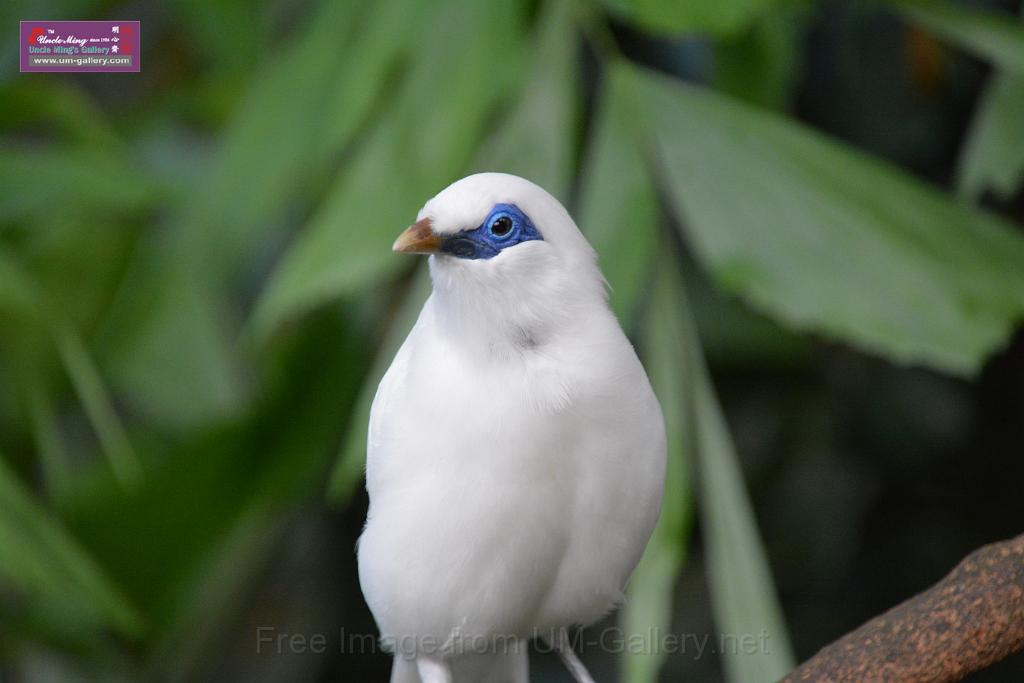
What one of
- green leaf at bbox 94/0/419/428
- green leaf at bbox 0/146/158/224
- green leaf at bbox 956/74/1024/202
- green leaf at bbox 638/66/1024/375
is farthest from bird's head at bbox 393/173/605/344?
green leaf at bbox 0/146/158/224

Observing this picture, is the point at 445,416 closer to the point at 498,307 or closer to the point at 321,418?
the point at 498,307

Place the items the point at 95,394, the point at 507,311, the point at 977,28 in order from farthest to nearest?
the point at 95,394 → the point at 977,28 → the point at 507,311

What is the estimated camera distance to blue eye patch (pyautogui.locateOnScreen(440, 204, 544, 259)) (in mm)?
1454

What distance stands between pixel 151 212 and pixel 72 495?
0.74 metres

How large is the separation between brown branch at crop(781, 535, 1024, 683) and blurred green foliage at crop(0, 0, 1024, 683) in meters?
0.52

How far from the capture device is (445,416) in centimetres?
153

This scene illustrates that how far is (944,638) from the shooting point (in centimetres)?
161

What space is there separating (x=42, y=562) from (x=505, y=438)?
1273 mm

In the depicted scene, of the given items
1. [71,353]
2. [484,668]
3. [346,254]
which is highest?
[346,254]

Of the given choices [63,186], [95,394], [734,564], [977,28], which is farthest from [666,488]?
[63,186]

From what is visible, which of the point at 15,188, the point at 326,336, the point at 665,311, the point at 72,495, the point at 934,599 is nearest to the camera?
the point at 934,599

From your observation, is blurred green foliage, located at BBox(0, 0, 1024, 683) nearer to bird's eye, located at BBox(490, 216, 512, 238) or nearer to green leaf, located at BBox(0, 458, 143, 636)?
green leaf, located at BBox(0, 458, 143, 636)

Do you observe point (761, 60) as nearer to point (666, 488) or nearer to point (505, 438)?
point (666, 488)

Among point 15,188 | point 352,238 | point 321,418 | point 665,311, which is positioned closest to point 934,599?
point 665,311
